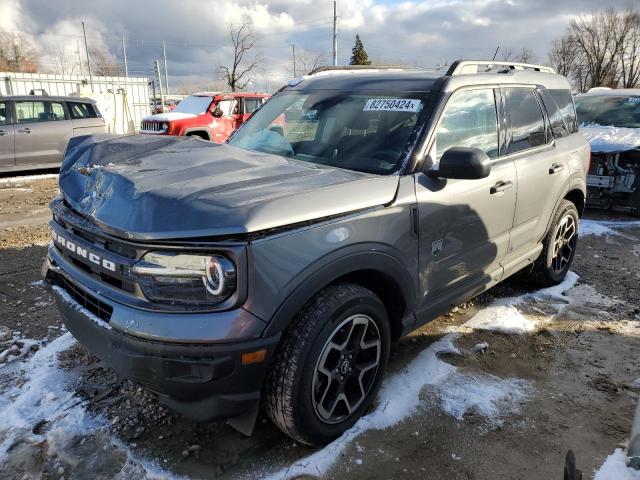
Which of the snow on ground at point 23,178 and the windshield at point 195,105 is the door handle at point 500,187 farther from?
the windshield at point 195,105

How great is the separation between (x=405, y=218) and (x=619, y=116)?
7578 millimetres

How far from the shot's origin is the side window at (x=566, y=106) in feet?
14.6

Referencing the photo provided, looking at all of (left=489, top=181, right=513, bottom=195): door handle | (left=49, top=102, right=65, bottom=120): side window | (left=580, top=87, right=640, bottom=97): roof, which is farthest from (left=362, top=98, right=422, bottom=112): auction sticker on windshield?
(left=49, top=102, right=65, bottom=120): side window

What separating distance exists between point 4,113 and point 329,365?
408 inches

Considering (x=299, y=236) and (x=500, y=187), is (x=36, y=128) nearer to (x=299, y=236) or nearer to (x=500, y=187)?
(x=500, y=187)

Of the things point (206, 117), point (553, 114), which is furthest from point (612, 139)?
point (206, 117)

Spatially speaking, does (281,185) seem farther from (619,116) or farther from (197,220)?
(619,116)

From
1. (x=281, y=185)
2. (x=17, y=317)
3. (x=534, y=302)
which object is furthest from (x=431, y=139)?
(x=17, y=317)

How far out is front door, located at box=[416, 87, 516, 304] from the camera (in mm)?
2875

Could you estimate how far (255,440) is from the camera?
8.64ft

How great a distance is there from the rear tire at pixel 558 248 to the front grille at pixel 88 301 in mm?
3663

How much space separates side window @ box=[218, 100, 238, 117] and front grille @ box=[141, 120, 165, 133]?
1623 mm

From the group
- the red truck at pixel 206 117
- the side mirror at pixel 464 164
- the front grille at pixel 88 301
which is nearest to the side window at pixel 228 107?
the red truck at pixel 206 117

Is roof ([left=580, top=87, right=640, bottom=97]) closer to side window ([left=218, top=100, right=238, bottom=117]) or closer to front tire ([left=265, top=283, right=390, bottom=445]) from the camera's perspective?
side window ([left=218, top=100, right=238, bottom=117])
